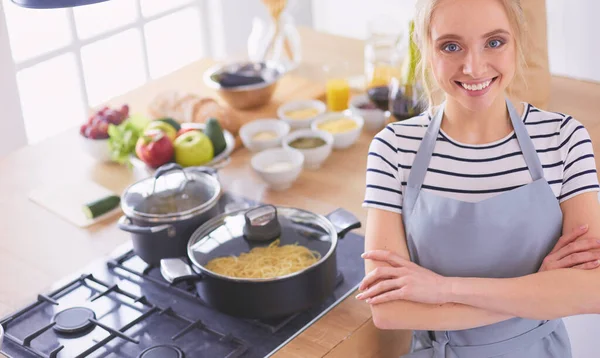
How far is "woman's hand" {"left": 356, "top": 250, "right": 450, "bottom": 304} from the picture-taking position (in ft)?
5.18

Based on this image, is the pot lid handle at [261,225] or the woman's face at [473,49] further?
the pot lid handle at [261,225]

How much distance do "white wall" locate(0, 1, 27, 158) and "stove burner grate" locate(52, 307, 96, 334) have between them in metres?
1.55

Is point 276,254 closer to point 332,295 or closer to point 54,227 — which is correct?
point 332,295

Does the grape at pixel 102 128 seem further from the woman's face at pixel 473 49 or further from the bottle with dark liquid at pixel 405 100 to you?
the woman's face at pixel 473 49

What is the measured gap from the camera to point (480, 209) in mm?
1626

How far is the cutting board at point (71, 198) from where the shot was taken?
222 cm

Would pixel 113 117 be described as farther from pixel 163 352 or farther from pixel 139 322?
pixel 163 352

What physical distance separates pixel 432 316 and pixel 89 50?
2.59 m

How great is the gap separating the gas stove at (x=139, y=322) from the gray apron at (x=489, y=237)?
26 centimetres

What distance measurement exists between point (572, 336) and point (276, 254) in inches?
41.2

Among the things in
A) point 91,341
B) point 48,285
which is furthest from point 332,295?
point 48,285

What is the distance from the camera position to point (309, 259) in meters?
1.80

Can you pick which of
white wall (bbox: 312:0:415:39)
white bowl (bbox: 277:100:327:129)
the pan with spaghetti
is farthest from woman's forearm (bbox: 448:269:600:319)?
white wall (bbox: 312:0:415:39)

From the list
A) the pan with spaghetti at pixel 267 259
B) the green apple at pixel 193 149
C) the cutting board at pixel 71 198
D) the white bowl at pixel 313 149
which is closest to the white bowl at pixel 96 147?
the cutting board at pixel 71 198
